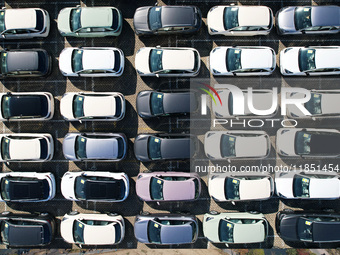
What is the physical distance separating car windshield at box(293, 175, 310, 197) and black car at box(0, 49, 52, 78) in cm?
1338

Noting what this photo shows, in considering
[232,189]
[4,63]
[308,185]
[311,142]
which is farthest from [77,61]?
[308,185]

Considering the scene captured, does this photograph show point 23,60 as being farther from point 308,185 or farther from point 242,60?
point 308,185

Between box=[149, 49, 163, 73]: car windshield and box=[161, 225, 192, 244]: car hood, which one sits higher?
box=[149, 49, 163, 73]: car windshield

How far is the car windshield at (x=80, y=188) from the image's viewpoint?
1321cm

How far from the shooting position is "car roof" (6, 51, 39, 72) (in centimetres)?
1323

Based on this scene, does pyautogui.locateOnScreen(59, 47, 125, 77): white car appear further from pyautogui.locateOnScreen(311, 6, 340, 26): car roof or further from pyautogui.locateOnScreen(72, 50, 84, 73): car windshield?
pyautogui.locateOnScreen(311, 6, 340, 26): car roof

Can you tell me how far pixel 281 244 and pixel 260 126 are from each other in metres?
6.14

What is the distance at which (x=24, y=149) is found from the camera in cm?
1325

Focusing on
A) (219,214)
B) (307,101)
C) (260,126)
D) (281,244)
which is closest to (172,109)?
(260,126)

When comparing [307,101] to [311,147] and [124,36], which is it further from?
[124,36]

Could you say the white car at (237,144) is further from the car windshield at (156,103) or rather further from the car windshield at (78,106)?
the car windshield at (78,106)

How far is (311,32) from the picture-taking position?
13.4 meters

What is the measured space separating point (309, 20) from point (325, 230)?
32.4ft

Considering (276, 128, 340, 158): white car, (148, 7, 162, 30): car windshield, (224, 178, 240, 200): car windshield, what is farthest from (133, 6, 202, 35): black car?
(224, 178, 240, 200): car windshield
